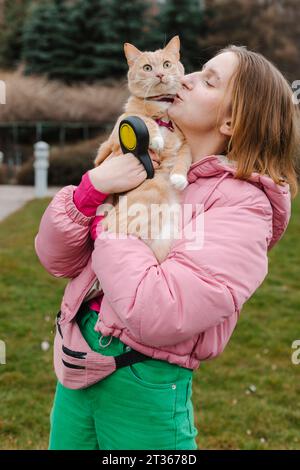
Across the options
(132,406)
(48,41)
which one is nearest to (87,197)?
(132,406)

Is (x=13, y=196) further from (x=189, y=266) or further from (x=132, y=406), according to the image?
(x=189, y=266)

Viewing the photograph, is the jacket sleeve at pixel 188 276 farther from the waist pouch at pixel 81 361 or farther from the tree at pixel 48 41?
the tree at pixel 48 41

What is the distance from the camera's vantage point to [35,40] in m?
24.5

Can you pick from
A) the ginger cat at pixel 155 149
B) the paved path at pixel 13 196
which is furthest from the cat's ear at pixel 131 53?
the paved path at pixel 13 196

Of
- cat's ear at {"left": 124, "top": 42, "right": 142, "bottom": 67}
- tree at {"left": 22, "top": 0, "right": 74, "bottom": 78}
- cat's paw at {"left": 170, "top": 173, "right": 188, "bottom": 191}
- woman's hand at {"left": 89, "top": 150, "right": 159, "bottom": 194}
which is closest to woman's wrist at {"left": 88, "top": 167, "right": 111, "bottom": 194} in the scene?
woman's hand at {"left": 89, "top": 150, "right": 159, "bottom": 194}

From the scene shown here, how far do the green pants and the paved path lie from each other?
27.8 ft

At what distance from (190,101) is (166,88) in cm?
20

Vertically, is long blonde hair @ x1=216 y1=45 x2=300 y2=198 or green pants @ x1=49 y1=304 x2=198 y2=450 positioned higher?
long blonde hair @ x1=216 y1=45 x2=300 y2=198

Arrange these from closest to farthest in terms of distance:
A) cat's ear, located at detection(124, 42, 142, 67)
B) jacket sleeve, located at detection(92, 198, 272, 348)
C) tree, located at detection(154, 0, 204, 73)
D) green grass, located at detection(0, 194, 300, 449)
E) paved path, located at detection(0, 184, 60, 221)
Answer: jacket sleeve, located at detection(92, 198, 272, 348), cat's ear, located at detection(124, 42, 142, 67), green grass, located at detection(0, 194, 300, 449), paved path, located at detection(0, 184, 60, 221), tree, located at detection(154, 0, 204, 73)

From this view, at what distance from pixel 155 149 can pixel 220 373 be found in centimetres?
309

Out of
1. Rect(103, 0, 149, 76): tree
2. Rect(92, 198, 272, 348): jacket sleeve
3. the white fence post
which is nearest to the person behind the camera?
Rect(92, 198, 272, 348): jacket sleeve

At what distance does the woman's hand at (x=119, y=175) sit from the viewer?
1.79 m

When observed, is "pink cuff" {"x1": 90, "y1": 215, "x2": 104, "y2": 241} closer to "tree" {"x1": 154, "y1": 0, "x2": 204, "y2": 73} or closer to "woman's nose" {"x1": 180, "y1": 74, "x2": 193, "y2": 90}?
"woman's nose" {"x1": 180, "y1": 74, "x2": 193, "y2": 90}

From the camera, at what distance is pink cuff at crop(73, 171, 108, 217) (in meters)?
1.79
